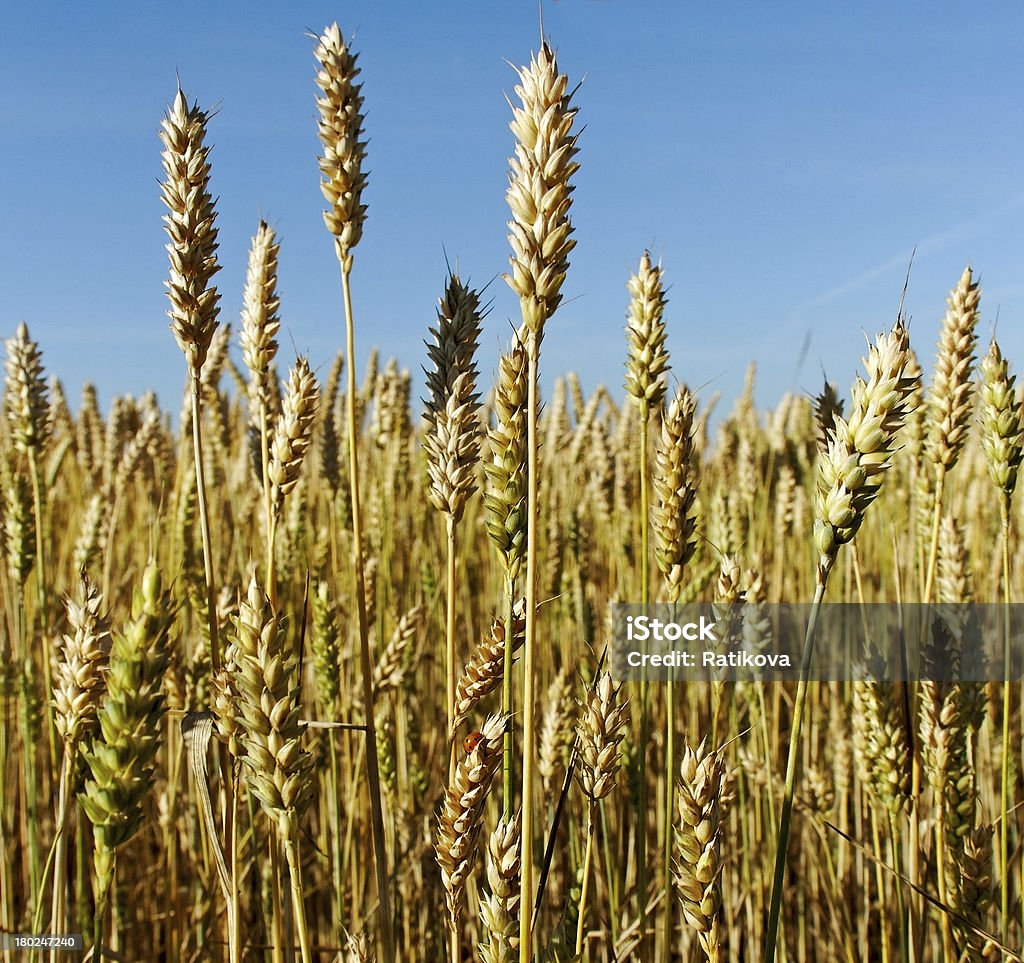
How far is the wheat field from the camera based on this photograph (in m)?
0.87

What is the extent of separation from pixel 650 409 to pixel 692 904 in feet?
2.40

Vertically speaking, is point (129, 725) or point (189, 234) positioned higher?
point (189, 234)

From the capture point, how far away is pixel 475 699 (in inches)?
39.3

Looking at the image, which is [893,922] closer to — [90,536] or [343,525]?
[343,525]

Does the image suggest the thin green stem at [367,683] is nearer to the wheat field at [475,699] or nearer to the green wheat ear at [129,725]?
the wheat field at [475,699]

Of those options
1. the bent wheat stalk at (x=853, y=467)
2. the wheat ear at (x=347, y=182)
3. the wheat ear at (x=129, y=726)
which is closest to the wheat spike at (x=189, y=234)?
the wheat ear at (x=347, y=182)

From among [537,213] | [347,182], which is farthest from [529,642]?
[347,182]

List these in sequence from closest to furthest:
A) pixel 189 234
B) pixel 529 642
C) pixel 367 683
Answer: pixel 529 642 → pixel 367 683 → pixel 189 234

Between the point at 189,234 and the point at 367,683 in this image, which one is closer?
the point at 367,683

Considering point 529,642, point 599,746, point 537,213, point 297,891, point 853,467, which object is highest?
point 537,213

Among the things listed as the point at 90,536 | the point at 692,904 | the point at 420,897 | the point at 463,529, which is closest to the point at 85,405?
the point at 463,529

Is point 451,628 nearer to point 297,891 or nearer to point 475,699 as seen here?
point 475,699

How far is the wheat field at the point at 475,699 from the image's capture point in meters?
0.87

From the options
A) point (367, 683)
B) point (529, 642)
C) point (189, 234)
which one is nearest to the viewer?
point (529, 642)
